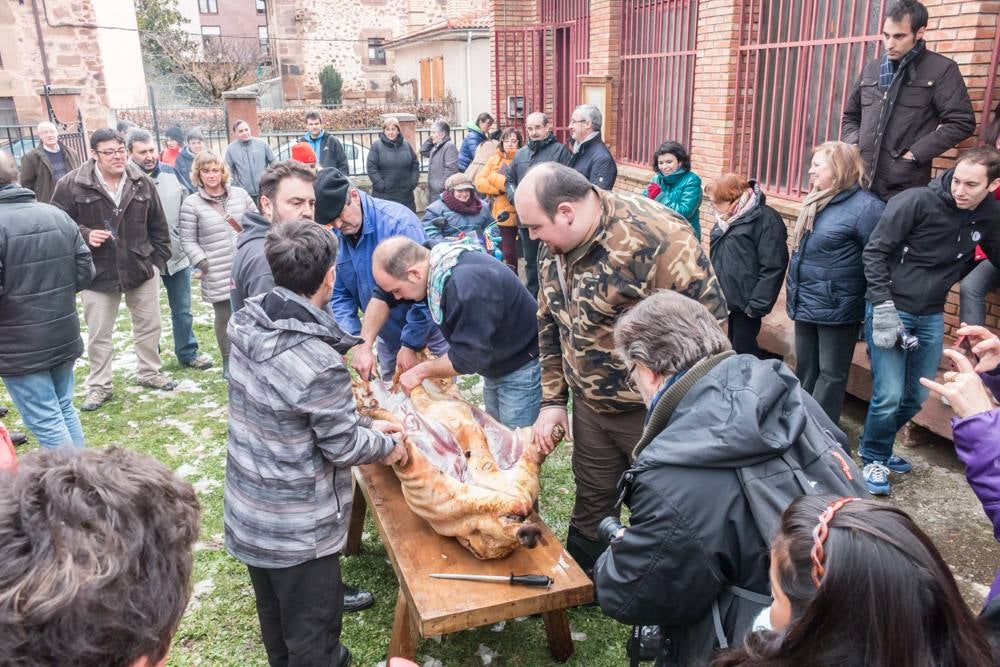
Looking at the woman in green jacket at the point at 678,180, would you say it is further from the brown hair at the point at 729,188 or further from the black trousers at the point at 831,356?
the black trousers at the point at 831,356

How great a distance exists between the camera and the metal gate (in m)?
12.2

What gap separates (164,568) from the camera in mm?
1136

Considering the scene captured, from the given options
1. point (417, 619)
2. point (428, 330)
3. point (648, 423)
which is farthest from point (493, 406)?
point (648, 423)

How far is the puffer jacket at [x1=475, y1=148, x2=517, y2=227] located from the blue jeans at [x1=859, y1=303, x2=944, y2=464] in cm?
516

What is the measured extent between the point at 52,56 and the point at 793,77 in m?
22.1

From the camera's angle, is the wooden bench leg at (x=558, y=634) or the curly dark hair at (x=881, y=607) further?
the wooden bench leg at (x=558, y=634)

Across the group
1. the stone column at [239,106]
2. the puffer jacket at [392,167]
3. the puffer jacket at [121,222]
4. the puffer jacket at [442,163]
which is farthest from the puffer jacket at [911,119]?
the stone column at [239,106]

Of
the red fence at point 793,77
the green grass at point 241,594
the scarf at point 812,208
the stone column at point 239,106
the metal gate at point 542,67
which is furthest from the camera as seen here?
the stone column at point 239,106

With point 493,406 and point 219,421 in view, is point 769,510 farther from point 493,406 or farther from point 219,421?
point 219,421

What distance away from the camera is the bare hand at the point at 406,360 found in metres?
4.10

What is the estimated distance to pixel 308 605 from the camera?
272cm

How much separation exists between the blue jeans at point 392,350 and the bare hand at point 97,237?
2.63m

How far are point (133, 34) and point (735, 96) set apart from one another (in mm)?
24839

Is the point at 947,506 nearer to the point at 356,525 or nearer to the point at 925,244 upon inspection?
the point at 925,244
